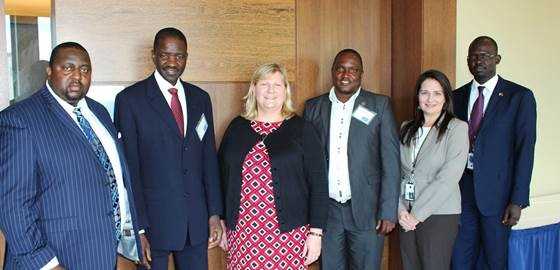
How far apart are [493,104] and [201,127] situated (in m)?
Result: 1.65

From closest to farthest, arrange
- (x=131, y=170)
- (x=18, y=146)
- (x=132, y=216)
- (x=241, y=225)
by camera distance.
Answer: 1. (x=18, y=146)
2. (x=132, y=216)
3. (x=131, y=170)
4. (x=241, y=225)

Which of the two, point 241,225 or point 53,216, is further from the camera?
point 241,225

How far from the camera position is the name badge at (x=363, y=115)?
288 centimetres

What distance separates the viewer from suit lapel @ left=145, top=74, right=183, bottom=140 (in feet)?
8.05

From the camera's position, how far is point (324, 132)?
9.64 ft

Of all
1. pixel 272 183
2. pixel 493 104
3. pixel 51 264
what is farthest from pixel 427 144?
pixel 51 264

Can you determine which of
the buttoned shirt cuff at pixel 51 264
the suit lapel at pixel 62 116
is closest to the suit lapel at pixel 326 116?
the suit lapel at pixel 62 116

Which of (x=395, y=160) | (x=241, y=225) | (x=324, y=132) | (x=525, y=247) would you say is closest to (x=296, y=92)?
(x=324, y=132)

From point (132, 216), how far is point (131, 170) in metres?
0.27

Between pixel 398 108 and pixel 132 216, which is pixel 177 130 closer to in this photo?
pixel 132 216

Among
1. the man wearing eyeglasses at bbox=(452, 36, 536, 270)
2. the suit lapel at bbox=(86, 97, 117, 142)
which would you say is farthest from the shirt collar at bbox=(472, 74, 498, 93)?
the suit lapel at bbox=(86, 97, 117, 142)

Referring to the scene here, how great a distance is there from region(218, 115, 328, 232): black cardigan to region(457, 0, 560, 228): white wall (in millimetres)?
1599

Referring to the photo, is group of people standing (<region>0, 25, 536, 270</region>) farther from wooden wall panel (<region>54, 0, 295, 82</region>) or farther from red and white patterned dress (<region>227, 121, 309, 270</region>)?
wooden wall panel (<region>54, 0, 295, 82</region>)

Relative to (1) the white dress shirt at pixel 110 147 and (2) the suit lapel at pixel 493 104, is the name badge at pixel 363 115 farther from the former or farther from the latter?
(1) the white dress shirt at pixel 110 147
